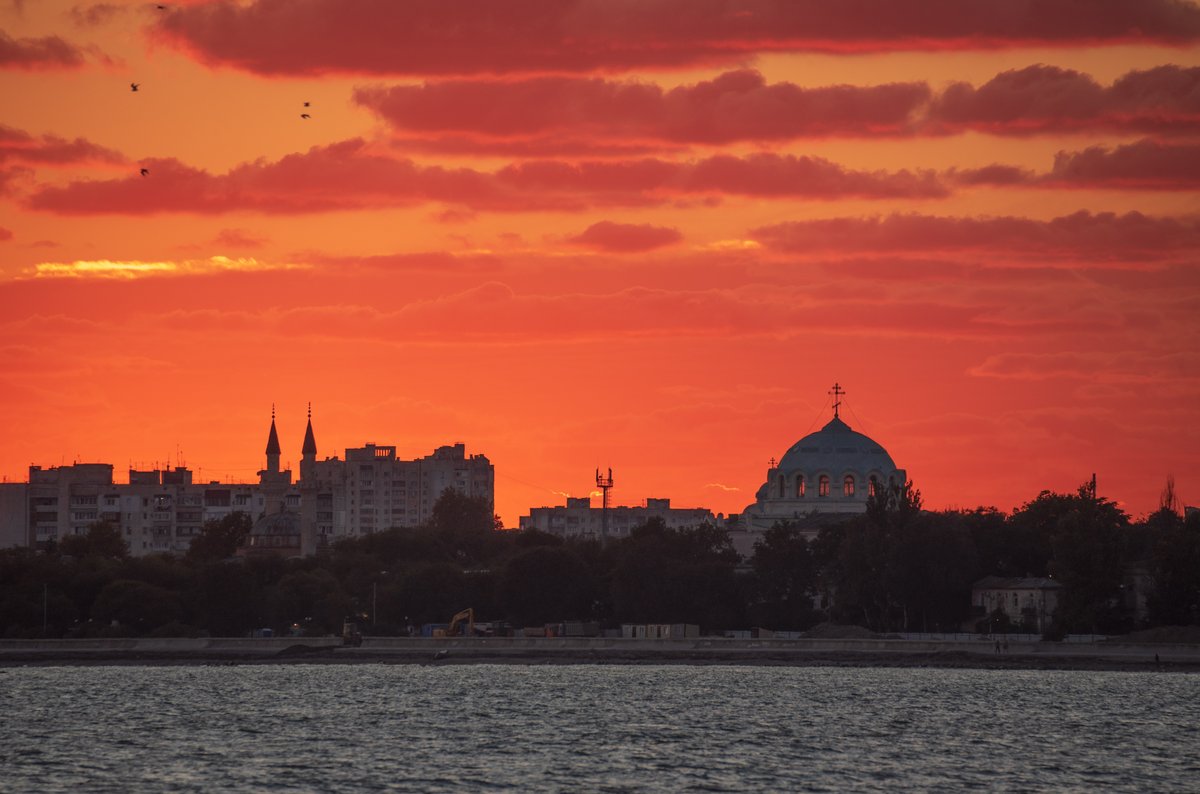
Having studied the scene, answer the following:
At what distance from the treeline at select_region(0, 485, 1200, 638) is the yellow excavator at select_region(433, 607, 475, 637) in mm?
3016

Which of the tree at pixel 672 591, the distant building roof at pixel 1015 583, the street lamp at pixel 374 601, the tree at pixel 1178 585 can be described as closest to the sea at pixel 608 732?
the tree at pixel 1178 585

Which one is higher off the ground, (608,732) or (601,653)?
(601,653)

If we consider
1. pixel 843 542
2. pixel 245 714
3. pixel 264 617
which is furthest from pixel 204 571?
pixel 245 714

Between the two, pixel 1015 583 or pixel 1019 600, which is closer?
pixel 1019 600

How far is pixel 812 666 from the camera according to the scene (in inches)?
6029

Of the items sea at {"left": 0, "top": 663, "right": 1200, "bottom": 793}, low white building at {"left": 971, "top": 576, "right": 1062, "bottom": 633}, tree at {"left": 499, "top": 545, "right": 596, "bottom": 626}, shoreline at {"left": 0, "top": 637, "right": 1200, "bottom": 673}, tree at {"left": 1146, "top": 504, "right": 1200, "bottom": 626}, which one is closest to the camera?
sea at {"left": 0, "top": 663, "right": 1200, "bottom": 793}

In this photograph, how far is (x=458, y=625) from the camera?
17750cm

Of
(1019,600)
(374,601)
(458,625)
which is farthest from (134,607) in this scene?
(1019,600)

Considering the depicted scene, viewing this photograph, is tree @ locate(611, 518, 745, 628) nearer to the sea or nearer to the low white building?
the low white building

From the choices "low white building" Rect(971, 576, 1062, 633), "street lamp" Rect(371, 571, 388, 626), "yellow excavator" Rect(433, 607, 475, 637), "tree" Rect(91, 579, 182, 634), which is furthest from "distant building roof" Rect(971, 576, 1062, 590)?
"tree" Rect(91, 579, 182, 634)

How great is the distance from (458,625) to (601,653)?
21991 millimetres

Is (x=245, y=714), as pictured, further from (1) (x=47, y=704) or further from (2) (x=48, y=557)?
(2) (x=48, y=557)

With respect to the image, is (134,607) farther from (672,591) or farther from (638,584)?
(672,591)

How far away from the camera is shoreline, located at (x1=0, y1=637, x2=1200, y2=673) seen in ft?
470
